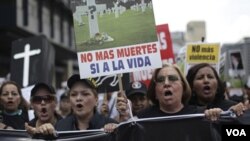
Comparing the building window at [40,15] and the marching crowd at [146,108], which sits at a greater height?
the building window at [40,15]

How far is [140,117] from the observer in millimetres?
4383

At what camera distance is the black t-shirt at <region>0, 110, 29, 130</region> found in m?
5.64

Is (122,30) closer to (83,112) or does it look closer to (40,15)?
(83,112)

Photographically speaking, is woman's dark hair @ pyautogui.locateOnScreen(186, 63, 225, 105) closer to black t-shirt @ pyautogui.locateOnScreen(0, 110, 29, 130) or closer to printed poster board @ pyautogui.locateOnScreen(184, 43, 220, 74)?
black t-shirt @ pyautogui.locateOnScreen(0, 110, 29, 130)

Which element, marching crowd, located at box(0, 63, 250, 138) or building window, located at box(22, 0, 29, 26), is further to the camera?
building window, located at box(22, 0, 29, 26)

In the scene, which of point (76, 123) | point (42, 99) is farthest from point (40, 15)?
point (76, 123)

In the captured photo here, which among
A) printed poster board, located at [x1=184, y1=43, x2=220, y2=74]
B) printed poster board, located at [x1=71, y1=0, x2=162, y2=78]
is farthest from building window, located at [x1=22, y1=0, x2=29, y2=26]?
printed poster board, located at [x1=71, y1=0, x2=162, y2=78]

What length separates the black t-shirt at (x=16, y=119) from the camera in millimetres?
5640

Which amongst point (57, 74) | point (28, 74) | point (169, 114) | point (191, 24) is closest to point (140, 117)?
point (169, 114)

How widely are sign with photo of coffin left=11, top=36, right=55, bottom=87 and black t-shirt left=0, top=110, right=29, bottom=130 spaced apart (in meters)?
1.50

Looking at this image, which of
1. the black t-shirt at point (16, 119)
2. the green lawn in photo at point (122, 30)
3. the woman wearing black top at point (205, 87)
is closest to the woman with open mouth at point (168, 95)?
the green lawn in photo at point (122, 30)

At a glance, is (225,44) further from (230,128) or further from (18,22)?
(18,22)

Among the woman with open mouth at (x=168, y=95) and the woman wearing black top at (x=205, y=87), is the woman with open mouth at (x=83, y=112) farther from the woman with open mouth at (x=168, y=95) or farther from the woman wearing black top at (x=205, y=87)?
the woman wearing black top at (x=205, y=87)

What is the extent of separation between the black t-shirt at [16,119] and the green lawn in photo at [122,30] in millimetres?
1383
